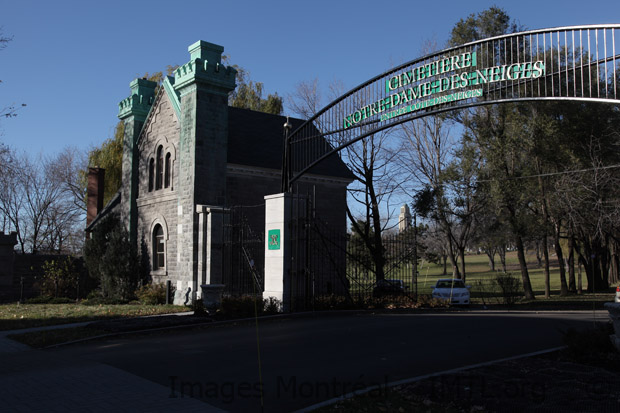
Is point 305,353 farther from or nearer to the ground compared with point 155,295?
nearer to the ground

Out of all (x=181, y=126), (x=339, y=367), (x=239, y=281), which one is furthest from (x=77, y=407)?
(x=181, y=126)

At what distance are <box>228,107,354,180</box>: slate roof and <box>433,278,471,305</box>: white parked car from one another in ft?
23.0

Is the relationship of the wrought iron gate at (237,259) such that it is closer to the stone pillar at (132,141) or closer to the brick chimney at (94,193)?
the stone pillar at (132,141)

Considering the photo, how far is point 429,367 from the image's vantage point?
25.8 ft

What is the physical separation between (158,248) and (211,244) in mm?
5472

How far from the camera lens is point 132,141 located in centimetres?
2541

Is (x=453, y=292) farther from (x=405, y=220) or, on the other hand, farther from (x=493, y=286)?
(x=405, y=220)

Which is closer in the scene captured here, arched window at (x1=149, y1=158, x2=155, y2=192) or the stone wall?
the stone wall

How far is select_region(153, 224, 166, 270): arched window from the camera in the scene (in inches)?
909

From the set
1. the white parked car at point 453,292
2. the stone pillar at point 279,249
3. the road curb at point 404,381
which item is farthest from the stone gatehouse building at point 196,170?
the road curb at point 404,381

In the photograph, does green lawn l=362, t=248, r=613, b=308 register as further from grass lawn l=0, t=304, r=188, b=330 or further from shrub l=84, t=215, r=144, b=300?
shrub l=84, t=215, r=144, b=300

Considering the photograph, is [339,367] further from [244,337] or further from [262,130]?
[262,130]

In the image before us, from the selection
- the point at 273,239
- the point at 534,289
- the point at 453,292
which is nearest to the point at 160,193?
the point at 273,239

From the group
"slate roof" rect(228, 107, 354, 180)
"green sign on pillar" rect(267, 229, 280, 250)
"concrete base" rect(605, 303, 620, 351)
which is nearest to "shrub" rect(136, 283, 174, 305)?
"slate roof" rect(228, 107, 354, 180)
